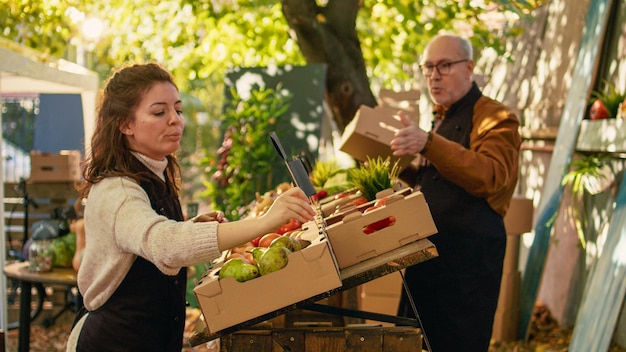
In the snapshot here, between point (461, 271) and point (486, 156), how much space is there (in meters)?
0.57

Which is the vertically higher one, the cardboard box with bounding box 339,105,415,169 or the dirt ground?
the cardboard box with bounding box 339,105,415,169

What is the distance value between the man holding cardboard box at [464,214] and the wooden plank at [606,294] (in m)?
0.96

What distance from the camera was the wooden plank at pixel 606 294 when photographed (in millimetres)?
4105

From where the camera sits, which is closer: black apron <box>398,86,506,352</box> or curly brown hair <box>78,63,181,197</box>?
curly brown hair <box>78,63,181,197</box>

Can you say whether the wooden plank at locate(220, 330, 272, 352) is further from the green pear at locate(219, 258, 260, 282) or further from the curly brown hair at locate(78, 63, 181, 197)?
the curly brown hair at locate(78, 63, 181, 197)

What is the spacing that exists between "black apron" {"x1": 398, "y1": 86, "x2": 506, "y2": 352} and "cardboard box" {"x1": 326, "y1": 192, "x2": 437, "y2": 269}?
1.00 m

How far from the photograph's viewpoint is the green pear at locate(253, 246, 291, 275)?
226cm

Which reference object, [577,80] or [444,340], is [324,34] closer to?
[577,80]

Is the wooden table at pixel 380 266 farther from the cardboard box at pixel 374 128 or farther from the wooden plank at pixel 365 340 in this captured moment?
the cardboard box at pixel 374 128

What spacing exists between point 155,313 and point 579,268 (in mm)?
4409

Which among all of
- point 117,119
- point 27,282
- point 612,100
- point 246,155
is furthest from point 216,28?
point 117,119

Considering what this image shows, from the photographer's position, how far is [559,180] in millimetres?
5906

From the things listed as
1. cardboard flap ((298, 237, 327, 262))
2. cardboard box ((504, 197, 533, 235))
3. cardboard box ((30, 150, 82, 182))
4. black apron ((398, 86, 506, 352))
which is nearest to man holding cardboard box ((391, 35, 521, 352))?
black apron ((398, 86, 506, 352))

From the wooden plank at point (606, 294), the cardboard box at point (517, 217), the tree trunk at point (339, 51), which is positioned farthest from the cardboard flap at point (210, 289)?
the tree trunk at point (339, 51)
